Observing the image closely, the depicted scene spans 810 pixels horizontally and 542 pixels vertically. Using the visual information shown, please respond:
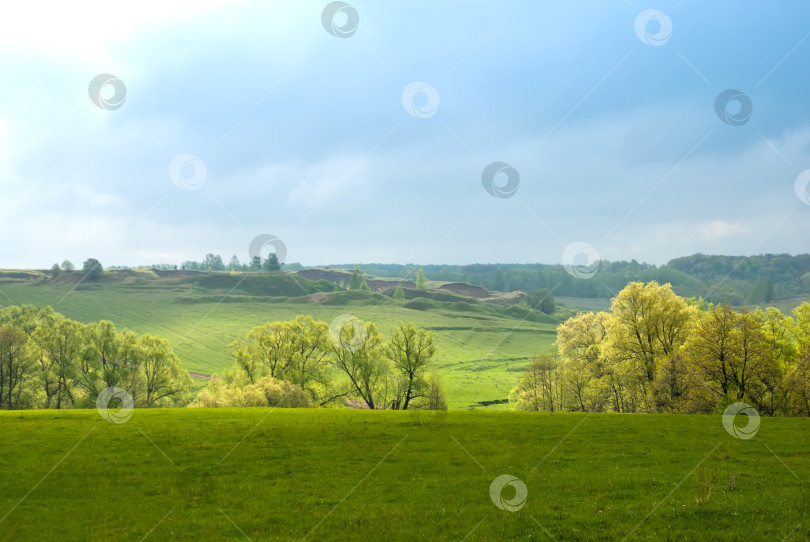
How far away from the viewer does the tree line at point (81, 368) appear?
262ft

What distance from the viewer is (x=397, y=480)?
23.5m

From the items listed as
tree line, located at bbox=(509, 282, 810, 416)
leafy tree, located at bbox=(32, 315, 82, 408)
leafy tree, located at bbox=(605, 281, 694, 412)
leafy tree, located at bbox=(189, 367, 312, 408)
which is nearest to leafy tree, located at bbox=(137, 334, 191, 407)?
leafy tree, located at bbox=(32, 315, 82, 408)

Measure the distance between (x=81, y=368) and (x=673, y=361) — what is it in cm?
9301

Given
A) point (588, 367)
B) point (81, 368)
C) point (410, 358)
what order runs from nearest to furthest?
point (588, 367) < point (410, 358) < point (81, 368)

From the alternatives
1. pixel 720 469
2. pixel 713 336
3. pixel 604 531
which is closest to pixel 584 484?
pixel 604 531

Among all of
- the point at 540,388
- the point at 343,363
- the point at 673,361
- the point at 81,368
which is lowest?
the point at 81,368

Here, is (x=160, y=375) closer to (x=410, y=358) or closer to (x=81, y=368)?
(x=81, y=368)

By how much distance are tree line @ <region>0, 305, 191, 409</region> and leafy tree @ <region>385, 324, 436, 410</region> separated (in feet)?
133

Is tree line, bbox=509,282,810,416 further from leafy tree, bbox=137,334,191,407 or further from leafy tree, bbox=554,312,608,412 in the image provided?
leafy tree, bbox=137,334,191,407

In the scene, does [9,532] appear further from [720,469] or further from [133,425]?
[720,469]

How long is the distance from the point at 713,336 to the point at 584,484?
109 feet

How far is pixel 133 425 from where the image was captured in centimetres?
3734

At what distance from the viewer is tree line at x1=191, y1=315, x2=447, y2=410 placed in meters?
77.7

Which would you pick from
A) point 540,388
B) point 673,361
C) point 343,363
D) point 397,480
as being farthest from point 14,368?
point 673,361
